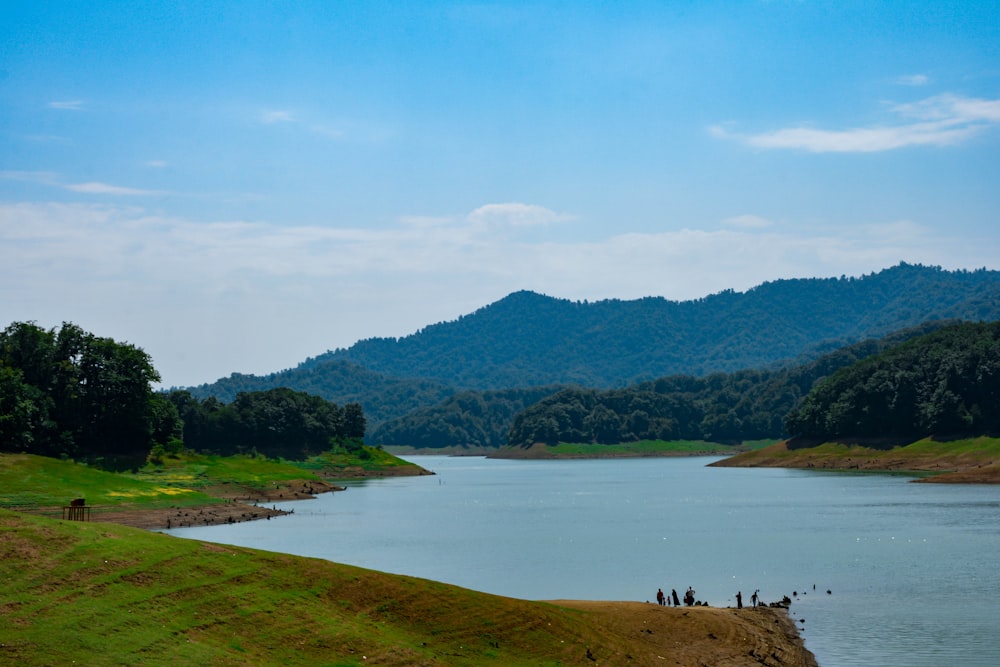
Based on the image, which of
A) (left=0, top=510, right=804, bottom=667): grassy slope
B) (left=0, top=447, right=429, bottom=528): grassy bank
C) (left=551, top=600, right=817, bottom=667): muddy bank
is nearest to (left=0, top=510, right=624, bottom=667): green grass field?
(left=0, top=510, right=804, bottom=667): grassy slope

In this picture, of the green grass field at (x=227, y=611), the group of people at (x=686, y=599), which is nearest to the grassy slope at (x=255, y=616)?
the green grass field at (x=227, y=611)

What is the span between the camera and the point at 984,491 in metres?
154

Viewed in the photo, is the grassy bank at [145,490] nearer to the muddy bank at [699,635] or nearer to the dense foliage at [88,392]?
the dense foliage at [88,392]

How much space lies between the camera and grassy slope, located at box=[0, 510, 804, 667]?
124 ft

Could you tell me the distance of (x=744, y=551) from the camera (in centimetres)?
9162

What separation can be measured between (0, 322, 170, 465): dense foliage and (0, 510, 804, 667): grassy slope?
119 meters

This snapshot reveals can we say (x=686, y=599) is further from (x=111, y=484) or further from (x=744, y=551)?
(x=111, y=484)

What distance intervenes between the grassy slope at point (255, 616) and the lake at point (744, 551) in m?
9.49

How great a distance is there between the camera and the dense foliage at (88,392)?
159 metres

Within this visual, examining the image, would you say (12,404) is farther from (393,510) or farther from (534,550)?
(534,550)

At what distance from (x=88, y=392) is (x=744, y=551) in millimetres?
119157

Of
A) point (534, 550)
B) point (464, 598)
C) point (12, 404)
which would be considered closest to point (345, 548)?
point (534, 550)

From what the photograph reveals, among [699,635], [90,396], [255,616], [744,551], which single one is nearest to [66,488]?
[90,396]

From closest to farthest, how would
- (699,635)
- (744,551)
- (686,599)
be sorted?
(699,635), (686,599), (744,551)
